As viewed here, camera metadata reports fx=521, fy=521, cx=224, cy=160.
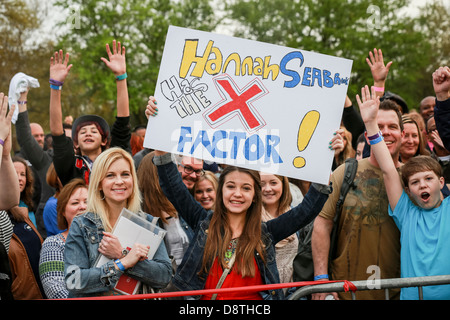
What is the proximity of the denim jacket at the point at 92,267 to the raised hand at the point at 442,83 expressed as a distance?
2.22 meters

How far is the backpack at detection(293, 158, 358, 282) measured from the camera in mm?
3750

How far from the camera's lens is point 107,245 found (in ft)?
10.5

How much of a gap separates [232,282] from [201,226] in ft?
1.41

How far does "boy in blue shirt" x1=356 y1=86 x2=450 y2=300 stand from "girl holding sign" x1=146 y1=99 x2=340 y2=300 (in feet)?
1.12

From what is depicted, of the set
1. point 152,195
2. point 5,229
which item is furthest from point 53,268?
point 152,195

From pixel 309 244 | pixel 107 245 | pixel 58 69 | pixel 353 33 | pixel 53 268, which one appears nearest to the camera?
pixel 107 245

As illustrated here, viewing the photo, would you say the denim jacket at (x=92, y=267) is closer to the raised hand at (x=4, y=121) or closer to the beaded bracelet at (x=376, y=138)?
the raised hand at (x=4, y=121)

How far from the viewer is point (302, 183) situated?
222 inches

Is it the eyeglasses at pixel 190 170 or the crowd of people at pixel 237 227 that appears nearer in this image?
the crowd of people at pixel 237 227

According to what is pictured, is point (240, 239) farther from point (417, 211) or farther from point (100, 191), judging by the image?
point (417, 211)

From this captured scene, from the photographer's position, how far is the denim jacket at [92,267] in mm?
3107

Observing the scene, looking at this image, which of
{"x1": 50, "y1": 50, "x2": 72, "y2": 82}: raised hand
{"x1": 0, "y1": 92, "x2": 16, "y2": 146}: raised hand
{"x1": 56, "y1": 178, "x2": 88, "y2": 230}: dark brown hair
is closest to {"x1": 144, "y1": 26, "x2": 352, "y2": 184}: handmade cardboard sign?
{"x1": 0, "y1": 92, "x2": 16, "y2": 146}: raised hand

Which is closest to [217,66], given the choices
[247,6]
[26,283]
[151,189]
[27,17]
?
[151,189]

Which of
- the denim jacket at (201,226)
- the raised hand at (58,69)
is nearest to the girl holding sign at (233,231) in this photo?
the denim jacket at (201,226)
